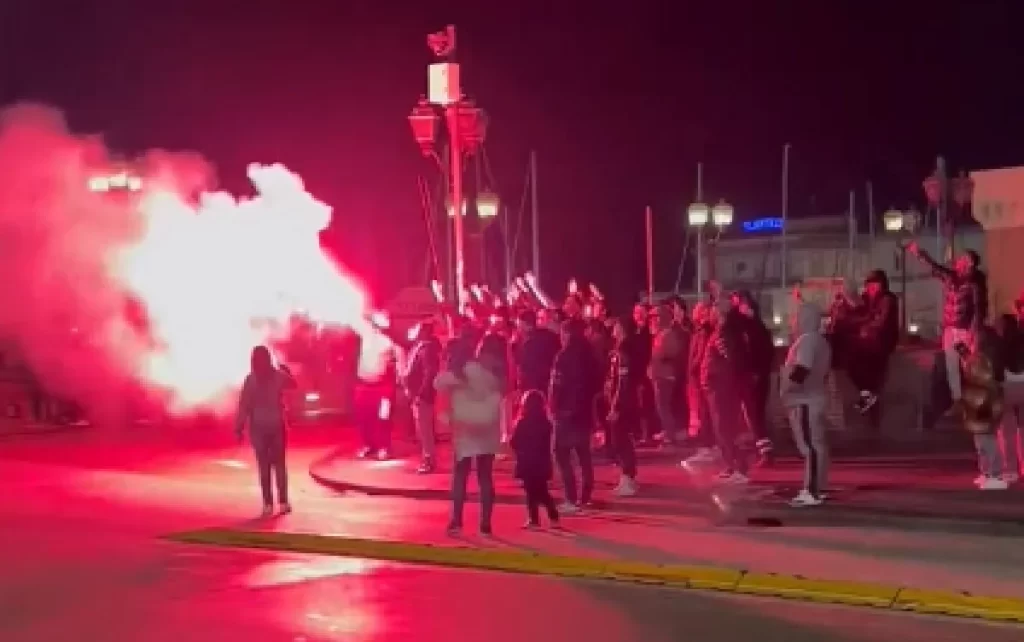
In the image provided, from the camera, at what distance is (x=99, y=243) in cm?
2472

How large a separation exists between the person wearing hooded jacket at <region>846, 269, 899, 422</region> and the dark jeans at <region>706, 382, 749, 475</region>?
232 centimetres

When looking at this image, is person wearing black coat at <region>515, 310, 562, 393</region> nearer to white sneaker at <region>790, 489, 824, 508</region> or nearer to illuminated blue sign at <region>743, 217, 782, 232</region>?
white sneaker at <region>790, 489, 824, 508</region>

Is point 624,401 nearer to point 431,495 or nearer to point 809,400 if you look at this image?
point 809,400

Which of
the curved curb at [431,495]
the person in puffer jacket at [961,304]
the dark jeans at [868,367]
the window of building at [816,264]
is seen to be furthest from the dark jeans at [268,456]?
the window of building at [816,264]

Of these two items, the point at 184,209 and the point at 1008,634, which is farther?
the point at 184,209

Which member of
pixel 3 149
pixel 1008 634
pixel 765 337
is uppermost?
Answer: pixel 3 149

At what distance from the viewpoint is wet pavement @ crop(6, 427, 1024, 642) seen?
905cm

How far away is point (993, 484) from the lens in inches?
528

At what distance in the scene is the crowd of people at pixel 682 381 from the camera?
1316 cm

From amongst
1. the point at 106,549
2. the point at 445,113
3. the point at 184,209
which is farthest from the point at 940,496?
the point at 184,209

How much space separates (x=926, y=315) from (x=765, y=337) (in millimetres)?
37802

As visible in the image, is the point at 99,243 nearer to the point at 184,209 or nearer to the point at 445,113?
the point at 184,209

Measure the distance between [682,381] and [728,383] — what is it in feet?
9.73

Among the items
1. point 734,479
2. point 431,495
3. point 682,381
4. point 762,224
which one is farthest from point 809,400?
point 762,224
